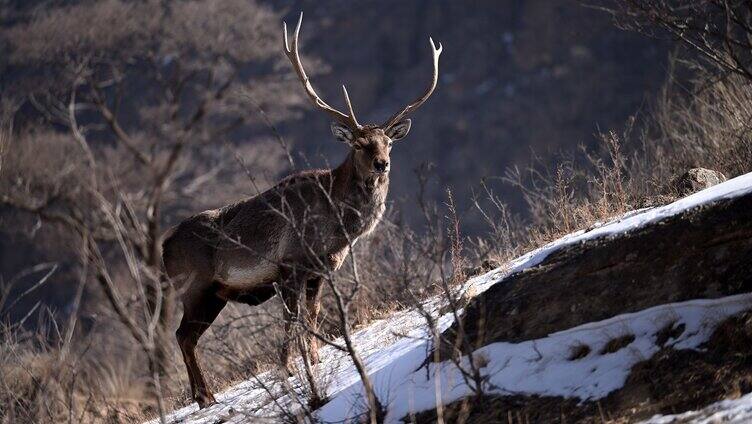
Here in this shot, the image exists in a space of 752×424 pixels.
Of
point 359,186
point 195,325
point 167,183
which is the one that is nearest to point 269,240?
point 359,186

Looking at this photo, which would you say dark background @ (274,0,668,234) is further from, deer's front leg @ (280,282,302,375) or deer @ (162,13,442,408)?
deer's front leg @ (280,282,302,375)

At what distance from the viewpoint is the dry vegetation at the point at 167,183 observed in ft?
18.6

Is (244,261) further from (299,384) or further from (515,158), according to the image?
(515,158)

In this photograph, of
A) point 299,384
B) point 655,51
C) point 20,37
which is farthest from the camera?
point 655,51

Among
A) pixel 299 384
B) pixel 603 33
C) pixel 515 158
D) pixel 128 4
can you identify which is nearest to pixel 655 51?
pixel 603 33

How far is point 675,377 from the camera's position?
16.4 ft

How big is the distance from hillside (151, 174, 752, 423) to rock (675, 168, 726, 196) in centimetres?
220

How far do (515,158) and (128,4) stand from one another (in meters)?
11.7

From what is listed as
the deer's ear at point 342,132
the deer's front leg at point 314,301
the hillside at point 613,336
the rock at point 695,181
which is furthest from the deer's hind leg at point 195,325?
the rock at point 695,181

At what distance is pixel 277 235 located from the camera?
28.3 feet

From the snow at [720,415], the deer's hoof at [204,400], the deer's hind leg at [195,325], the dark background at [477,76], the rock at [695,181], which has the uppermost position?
the snow at [720,415]

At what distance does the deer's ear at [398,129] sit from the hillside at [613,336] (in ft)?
9.05

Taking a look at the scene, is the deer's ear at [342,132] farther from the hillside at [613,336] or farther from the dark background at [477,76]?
the dark background at [477,76]

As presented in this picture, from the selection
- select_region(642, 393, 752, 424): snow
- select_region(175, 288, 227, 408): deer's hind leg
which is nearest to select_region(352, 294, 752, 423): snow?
select_region(642, 393, 752, 424): snow
